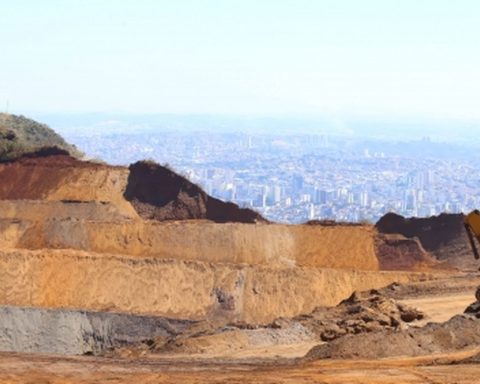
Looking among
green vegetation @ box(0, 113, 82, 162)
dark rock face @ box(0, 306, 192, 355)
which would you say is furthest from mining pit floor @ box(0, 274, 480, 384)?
green vegetation @ box(0, 113, 82, 162)

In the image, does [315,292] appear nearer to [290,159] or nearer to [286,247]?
[286,247]

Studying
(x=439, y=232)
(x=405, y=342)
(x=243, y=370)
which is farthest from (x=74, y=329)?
(x=439, y=232)

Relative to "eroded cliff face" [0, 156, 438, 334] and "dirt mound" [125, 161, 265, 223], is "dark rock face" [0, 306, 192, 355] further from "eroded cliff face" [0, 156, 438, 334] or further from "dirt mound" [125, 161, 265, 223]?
"dirt mound" [125, 161, 265, 223]

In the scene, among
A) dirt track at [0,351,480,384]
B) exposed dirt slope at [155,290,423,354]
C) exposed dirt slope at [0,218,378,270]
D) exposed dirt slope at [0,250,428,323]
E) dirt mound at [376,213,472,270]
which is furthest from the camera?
dirt mound at [376,213,472,270]

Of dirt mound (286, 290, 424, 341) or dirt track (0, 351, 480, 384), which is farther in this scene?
dirt mound (286, 290, 424, 341)

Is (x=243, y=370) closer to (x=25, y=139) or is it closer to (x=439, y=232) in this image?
(x=439, y=232)

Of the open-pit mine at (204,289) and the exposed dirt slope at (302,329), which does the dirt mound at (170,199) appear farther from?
the exposed dirt slope at (302,329)

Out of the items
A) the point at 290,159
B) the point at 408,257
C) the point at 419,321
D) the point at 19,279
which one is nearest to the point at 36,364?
the point at 419,321

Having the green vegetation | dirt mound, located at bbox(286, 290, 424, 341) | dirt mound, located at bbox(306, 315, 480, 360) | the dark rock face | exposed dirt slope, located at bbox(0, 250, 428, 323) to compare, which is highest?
the green vegetation
